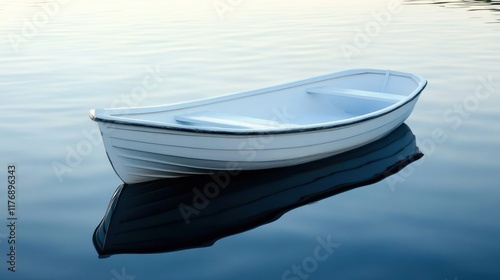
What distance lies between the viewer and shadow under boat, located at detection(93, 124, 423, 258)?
21.6 ft

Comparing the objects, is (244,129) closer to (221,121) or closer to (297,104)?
(221,121)

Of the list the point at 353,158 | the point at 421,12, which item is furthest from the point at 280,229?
the point at 421,12

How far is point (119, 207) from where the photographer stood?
7.29 m

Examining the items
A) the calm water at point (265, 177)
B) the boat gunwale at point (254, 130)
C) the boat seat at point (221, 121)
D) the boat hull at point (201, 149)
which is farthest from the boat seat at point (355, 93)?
the boat seat at point (221, 121)

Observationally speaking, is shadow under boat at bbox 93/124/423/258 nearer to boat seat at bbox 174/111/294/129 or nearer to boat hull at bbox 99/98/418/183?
boat hull at bbox 99/98/418/183

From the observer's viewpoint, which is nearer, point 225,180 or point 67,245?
point 67,245

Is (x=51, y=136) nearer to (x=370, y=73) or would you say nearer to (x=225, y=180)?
(x=225, y=180)

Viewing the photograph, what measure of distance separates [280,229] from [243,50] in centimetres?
1167

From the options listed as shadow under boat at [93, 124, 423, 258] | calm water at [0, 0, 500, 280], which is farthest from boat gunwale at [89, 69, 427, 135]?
calm water at [0, 0, 500, 280]

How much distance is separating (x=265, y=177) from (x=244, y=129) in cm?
91

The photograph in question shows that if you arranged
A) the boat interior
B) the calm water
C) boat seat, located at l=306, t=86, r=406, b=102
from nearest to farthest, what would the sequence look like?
1. the calm water
2. the boat interior
3. boat seat, located at l=306, t=86, r=406, b=102

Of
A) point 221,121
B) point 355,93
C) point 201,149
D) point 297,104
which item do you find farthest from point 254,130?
point 355,93

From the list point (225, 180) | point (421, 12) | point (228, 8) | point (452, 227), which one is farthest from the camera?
point (228, 8)

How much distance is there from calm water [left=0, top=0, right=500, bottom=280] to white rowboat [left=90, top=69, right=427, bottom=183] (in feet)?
1.60
